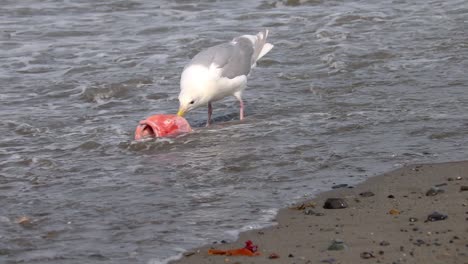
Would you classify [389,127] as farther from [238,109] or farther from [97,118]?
[97,118]

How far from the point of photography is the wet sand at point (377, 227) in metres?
5.23

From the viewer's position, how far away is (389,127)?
845cm

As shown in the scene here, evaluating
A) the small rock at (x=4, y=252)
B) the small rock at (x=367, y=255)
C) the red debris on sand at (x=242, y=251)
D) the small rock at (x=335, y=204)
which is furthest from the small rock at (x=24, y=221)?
the small rock at (x=367, y=255)

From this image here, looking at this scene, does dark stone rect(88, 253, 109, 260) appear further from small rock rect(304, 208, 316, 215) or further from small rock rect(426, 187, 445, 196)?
small rock rect(426, 187, 445, 196)

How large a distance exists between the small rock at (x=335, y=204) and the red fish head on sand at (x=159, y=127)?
2.59 meters

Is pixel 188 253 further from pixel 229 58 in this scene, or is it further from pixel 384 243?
pixel 229 58

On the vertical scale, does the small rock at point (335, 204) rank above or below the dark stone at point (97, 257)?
below

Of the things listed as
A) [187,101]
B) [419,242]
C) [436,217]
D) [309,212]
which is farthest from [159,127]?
[419,242]

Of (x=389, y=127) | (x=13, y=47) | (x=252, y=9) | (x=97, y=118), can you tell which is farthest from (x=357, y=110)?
(x=252, y=9)

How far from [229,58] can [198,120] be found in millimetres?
736

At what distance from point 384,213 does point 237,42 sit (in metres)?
4.31

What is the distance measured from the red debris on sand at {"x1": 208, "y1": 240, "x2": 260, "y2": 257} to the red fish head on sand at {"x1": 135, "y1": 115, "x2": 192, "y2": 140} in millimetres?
3157

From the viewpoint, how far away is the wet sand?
206 inches

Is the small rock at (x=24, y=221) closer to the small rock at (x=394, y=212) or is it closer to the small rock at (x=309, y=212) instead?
the small rock at (x=309, y=212)
